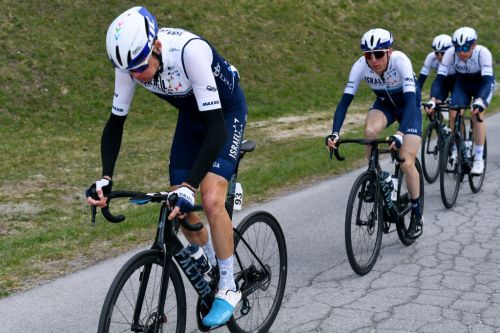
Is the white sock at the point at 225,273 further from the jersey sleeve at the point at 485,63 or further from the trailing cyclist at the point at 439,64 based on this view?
the jersey sleeve at the point at 485,63

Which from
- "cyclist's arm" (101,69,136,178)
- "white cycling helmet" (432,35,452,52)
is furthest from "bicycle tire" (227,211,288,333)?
"white cycling helmet" (432,35,452,52)

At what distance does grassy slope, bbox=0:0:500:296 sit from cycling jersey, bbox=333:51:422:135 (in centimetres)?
258

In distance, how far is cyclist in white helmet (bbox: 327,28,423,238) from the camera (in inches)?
254

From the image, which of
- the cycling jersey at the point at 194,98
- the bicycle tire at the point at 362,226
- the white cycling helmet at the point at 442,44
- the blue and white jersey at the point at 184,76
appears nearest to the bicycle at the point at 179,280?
the cycling jersey at the point at 194,98

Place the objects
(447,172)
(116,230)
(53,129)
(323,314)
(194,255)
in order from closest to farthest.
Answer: (194,255), (323,314), (116,230), (447,172), (53,129)

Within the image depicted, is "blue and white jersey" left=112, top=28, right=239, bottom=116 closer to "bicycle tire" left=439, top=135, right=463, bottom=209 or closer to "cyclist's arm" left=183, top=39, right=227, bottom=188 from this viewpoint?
"cyclist's arm" left=183, top=39, right=227, bottom=188

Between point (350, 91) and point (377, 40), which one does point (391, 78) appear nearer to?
point (350, 91)

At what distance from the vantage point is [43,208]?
9.33 metres

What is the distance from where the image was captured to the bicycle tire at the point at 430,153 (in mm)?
9998

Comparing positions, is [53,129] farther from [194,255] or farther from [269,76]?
[194,255]

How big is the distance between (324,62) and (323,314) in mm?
18975

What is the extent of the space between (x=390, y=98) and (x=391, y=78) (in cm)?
30

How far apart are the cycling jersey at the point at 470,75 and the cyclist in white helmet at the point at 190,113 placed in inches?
215

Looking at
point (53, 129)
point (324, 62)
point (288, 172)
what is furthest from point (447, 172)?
point (324, 62)
